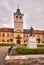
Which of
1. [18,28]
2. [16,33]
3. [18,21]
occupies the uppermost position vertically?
[18,21]

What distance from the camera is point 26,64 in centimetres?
974

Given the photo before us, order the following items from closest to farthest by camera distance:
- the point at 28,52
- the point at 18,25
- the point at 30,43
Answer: the point at 28,52 < the point at 30,43 < the point at 18,25

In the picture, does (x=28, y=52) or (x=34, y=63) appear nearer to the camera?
(x=34, y=63)

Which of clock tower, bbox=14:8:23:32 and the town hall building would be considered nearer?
clock tower, bbox=14:8:23:32

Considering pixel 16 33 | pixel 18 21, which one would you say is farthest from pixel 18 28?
pixel 18 21

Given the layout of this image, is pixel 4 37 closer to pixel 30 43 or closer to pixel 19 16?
pixel 19 16

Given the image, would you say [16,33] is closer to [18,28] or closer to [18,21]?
[18,28]

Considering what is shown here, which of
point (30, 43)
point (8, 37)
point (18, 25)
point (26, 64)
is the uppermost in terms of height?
point (18, 25)

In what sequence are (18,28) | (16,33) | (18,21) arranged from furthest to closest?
(18,21) < (16,33) < (18,28)

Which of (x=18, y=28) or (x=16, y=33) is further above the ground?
(x=18, y=28)

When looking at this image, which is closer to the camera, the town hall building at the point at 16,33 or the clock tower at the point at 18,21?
the clock tower at the point at 18,21

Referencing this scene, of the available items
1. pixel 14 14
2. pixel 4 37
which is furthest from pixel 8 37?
Result: pixel 14 14

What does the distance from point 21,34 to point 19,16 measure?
908cm

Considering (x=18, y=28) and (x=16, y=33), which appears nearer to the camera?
(x=18, y=28)
